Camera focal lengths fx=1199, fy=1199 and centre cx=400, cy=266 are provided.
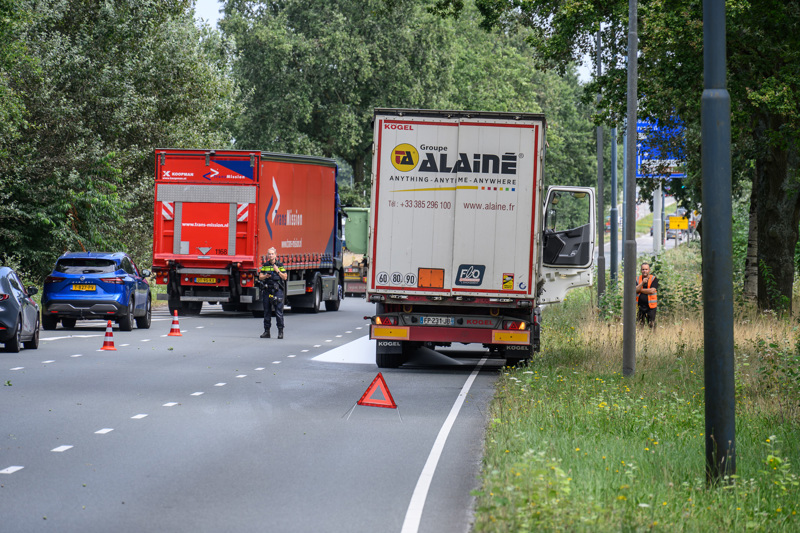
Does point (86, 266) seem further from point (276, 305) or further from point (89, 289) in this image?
point (276, 305)

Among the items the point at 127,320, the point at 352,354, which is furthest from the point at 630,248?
the point at 127,320

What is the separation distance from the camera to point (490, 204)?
1786 cm

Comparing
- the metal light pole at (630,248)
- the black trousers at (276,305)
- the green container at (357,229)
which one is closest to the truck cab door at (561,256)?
the metal light pole at (630,248)

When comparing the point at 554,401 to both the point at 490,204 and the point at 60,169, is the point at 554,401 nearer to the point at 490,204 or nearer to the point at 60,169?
the point at 490,204

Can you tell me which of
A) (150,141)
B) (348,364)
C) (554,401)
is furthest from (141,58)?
(554,401)

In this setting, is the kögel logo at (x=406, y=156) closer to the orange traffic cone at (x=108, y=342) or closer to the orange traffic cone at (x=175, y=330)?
the orange traffic cone at (x=108, y=342)

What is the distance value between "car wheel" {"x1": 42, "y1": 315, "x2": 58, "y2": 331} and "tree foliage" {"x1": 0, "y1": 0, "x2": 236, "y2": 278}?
443 cm

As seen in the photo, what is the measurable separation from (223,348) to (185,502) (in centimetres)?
1391

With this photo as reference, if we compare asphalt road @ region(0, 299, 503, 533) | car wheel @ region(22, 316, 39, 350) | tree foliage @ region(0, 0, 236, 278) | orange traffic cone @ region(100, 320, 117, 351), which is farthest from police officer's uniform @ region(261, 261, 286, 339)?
tree foliage @ region(0, 0, 236, 278)

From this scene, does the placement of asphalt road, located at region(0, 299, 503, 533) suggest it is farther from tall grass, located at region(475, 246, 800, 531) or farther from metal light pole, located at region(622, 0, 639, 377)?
metal light pole, located at region(622, 0, 639, 377)

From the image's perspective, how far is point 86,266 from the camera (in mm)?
25016

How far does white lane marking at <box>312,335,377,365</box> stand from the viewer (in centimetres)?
2027

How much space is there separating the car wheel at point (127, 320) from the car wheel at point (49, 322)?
1.43 metres

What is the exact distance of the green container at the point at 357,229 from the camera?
161ft
